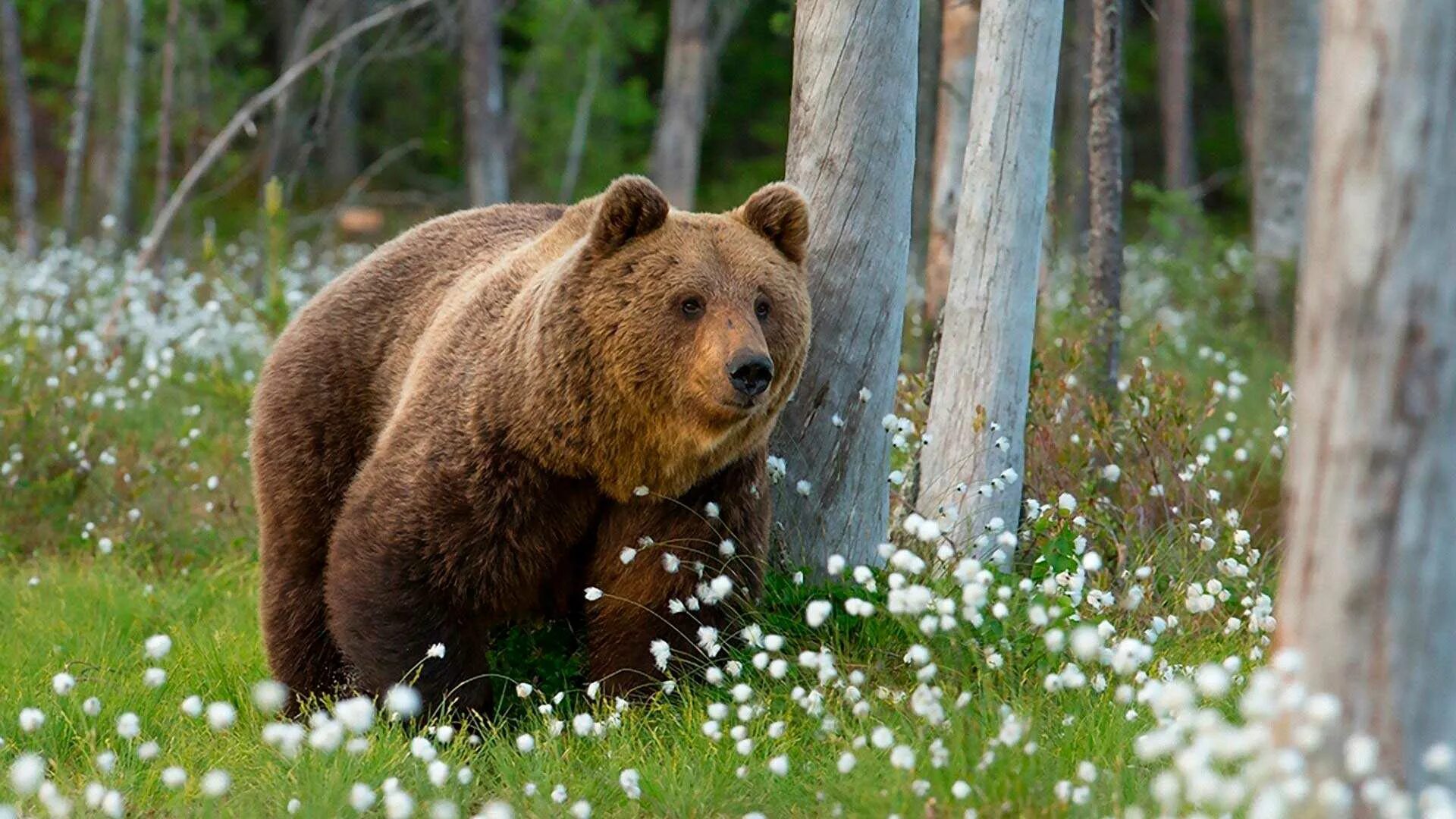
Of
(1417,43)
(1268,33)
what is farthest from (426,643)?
(1268,33)

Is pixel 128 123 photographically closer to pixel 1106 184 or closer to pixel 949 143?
pixel 949 143

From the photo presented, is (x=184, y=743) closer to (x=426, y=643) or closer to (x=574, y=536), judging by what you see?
(x=426, y=643)

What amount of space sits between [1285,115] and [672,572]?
10.9 meters

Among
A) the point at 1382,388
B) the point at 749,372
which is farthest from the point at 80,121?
the point at 1382,388

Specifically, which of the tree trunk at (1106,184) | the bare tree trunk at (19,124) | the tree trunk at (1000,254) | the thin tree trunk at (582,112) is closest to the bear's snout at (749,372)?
the tree trunk at (1000,254)

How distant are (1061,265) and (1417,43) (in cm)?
1586

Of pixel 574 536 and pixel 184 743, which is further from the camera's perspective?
pixel 574 536

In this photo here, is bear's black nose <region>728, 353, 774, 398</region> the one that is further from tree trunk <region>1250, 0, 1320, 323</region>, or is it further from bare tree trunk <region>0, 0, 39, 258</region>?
bare tree trunk <region>0, 0, 39, 258</region>

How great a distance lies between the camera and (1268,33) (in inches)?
559

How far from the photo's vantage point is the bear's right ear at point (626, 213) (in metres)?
4.81

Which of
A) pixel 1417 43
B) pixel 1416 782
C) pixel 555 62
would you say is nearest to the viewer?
pixel 1417 43

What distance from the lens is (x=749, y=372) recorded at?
4496 millimetres

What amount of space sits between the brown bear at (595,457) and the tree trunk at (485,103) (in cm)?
975

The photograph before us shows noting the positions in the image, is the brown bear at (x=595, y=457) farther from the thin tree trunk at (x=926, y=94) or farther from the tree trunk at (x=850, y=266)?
the thin tree trunk at (x=926, y=94)
